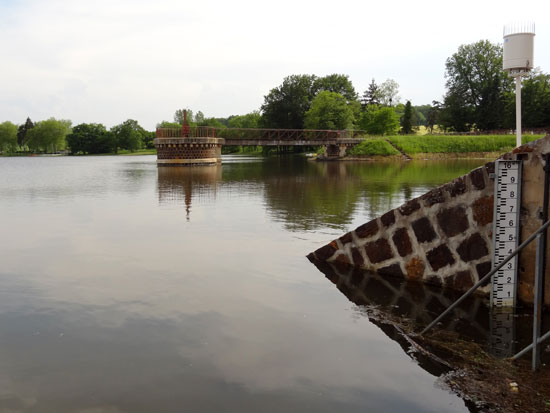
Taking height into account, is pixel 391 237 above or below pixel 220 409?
above

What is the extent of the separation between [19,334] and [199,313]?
8.84ft

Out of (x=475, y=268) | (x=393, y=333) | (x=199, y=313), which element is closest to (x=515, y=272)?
(x=475, y=268)

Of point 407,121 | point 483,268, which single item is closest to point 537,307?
point 483,268

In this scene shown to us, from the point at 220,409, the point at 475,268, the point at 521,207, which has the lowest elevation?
the point at 220,409

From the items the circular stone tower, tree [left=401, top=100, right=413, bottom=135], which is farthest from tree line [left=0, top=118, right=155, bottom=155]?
the circular stone tower

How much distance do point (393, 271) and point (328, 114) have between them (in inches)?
3702

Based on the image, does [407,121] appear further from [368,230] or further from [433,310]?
[433,310]

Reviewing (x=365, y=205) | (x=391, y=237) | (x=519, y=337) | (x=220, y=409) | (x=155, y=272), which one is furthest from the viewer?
(x=365, y=205)

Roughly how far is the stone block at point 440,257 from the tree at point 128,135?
533 feet

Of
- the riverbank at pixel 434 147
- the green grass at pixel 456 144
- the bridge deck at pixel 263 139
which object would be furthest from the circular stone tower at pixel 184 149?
the green grass at pixel 456 144

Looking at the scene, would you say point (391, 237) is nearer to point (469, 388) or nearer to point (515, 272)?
point (515, 272)

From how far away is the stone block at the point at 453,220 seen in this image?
28.0ft

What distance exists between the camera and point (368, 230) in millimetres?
9977

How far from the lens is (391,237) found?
9.62 metres
